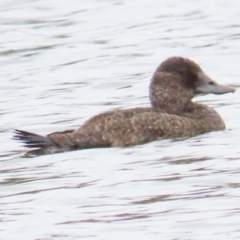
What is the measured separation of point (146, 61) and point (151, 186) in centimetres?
839

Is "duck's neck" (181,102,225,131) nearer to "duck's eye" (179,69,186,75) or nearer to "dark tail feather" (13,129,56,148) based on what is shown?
"duck's eye" (179,69,186,75)

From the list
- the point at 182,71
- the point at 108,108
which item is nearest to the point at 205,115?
the point at 182,71

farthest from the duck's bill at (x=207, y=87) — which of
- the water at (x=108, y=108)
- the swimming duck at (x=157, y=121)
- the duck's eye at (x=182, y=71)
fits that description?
the water at (x=108, y=108)

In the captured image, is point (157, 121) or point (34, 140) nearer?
point (34, 140)

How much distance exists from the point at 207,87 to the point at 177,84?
27 cm

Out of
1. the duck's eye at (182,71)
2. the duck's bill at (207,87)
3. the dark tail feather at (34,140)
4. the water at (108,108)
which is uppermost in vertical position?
the duck's eye at (182,71)

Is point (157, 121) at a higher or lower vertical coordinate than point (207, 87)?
lower

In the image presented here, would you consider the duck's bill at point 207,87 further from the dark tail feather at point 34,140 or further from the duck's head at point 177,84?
the dark tail feather at point 34,140

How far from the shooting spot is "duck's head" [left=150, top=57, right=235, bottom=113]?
12000mm

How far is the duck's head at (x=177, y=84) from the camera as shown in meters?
12.0

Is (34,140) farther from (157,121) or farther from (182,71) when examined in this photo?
(182,71)

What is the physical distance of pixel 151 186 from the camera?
925 cm

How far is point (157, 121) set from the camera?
11281mm

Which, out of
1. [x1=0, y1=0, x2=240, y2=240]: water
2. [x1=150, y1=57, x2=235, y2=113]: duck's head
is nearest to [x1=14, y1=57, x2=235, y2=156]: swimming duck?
[x1=150, y1=57, x2=235, y2=113]: duck's head
